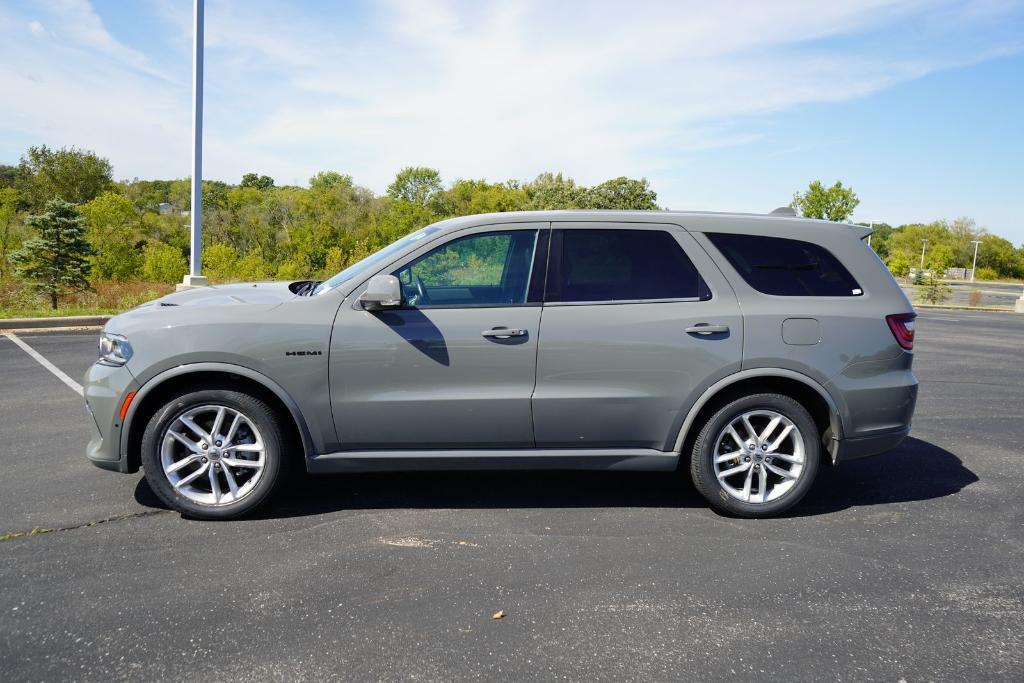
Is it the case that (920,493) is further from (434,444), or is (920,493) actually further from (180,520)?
(180,520)

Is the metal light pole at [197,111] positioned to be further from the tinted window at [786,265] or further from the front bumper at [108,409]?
the tinted window at [786,265]

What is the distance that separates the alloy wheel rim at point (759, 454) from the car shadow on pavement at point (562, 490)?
0.29 m

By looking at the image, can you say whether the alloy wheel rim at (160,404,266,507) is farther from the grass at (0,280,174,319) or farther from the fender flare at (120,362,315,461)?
the grass at (0,280,174,319)

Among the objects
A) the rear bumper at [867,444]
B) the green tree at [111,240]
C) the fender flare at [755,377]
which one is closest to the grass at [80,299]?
the fender flare at [755,377]

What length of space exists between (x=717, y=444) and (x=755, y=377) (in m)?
0.46

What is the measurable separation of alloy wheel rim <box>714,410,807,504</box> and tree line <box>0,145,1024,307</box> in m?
19.8

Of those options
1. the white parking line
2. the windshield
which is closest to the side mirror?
the windshield

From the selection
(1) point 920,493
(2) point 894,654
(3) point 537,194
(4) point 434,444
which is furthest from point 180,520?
(3) point 537,194

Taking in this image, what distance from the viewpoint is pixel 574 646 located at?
2891 mm

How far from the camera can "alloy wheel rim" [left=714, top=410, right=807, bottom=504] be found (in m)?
4.29

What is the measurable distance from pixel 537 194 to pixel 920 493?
7866 cm

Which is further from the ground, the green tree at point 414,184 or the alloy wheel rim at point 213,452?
the green tree at point 414,184

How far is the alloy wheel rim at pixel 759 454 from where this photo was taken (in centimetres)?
429

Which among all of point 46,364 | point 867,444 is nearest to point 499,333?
point 867,444
